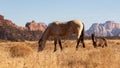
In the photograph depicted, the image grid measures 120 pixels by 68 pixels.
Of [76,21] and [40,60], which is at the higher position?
[76,21]

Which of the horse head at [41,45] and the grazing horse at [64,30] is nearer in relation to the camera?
the horse head at [41,45]

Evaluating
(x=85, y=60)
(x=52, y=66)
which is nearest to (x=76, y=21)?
(x=85, y=60)

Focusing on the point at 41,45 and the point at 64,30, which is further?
the point at 64,30

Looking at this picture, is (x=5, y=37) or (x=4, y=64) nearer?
(x=4, y=64)

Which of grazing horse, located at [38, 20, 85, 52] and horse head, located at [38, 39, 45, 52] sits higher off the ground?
grazing horse, located at [38, 20, 85, 52]

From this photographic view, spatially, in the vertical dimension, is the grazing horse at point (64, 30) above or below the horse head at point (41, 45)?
above

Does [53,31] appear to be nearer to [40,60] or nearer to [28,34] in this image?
[40,60]

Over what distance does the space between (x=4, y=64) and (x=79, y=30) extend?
13.1 metres

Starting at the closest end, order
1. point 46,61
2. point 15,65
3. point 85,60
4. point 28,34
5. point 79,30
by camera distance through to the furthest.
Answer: point 15,65 → point 46,61 → point 85,60 → point 79,30 → point 28,34

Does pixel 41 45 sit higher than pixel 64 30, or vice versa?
pixel 64 30

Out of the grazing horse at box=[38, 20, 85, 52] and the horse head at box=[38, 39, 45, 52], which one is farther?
the grazing horse at box=[38, 20, 85, 52]

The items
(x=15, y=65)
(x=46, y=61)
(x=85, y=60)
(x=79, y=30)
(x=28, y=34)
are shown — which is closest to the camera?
(x=15, y=65)

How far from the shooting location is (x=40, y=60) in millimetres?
9867

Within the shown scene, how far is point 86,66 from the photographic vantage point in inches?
389
